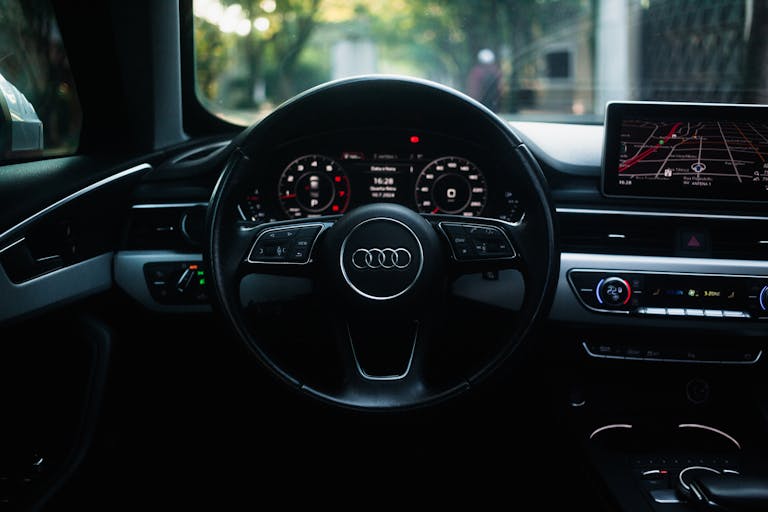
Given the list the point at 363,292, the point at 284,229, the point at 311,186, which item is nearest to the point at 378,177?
the point at 311,186

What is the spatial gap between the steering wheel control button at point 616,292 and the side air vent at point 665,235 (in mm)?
103

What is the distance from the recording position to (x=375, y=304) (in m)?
1.76

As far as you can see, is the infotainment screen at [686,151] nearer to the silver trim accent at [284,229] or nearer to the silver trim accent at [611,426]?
the silver trim accent at [611,426]

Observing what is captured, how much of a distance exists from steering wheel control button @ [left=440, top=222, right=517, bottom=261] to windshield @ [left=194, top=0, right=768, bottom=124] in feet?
2.72

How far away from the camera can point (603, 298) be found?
6.90 feet

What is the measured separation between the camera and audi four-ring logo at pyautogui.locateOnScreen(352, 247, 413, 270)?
177 centimetres

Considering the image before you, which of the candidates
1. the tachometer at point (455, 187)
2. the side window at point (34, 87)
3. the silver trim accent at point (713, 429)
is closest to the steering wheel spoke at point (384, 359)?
the tachometer at point (455, 187)

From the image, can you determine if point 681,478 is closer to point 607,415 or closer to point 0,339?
point 607,415

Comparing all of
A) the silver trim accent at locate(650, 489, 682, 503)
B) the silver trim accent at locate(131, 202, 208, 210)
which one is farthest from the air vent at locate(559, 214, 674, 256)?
the silver trim accent at locate(131, 202, 208, 210)

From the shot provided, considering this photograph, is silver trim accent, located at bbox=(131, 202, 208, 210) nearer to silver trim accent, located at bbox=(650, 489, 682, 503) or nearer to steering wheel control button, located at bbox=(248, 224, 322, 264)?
steering wheel control button, located at bbox=(248, 224, 322, 264)

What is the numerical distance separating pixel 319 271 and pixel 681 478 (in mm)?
1210

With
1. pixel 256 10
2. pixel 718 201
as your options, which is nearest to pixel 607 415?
pixel 718 201

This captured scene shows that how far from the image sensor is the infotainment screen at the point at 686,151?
2045 mm

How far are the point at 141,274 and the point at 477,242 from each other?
1.04 meters
